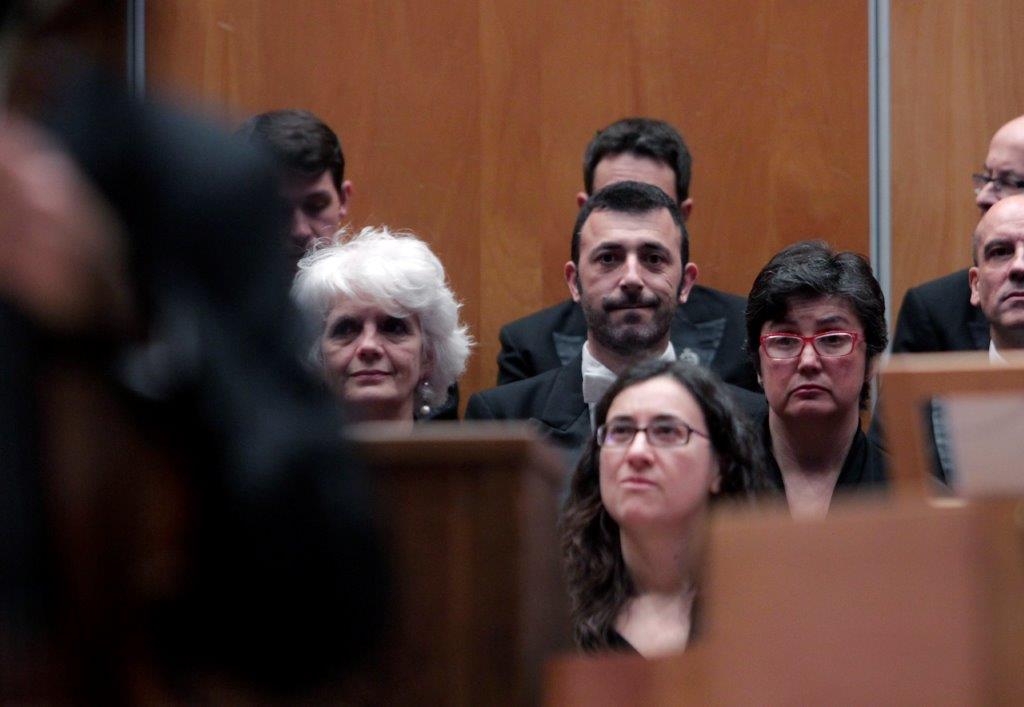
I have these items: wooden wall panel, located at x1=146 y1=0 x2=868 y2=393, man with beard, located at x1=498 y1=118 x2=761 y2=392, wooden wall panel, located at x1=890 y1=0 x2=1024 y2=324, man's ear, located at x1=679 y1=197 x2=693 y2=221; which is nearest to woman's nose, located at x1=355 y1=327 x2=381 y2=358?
man with beard, located at x1=498 y1=118 x2=761 y2=392

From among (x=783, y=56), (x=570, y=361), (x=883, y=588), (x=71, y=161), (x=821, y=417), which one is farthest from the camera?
(x=783, y=56)

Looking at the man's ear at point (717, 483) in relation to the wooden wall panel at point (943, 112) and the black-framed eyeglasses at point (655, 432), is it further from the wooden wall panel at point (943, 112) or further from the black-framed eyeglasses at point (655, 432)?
the wooden wall panel at point (943, 112)

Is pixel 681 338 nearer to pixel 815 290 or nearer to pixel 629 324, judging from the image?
pixel 629 324

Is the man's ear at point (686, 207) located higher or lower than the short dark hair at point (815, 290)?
higher

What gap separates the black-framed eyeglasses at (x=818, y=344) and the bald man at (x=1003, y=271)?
0.72ft

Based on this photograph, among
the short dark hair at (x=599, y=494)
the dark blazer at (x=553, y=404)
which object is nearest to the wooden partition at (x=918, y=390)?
the short dark hair at (x=599, y=494)

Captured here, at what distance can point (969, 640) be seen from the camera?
38.7 inches

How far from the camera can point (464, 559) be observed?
3.35 ft

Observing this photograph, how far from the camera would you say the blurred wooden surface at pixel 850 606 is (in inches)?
38.4

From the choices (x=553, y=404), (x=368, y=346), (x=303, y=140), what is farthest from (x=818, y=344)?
(x=303, y=140)

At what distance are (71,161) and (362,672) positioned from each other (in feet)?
0.87

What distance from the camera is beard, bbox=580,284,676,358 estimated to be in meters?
2.51

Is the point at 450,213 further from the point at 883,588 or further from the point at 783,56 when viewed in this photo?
the point at 883,588

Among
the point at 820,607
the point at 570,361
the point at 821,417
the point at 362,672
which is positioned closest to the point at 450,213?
the point at 570,361
